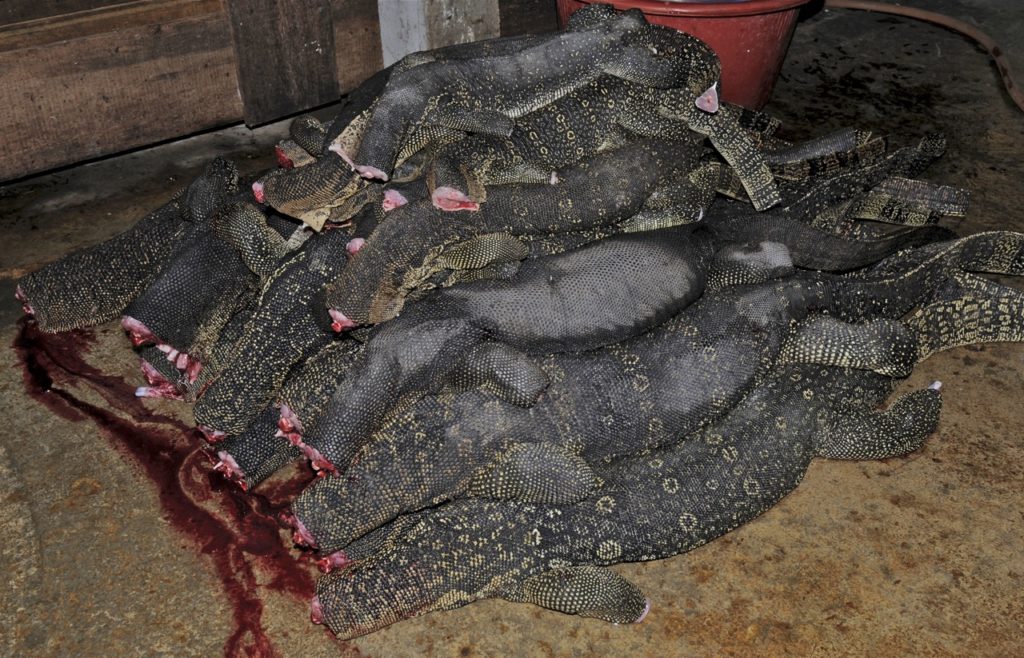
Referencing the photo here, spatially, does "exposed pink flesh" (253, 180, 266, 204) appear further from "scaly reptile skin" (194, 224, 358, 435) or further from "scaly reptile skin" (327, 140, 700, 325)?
"scaly reptile skin" (327, 140, 700, 325)

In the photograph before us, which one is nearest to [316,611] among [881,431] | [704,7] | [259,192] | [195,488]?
[195,488]

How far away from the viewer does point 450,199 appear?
3.88 metres

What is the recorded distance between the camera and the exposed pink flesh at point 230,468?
3.83 m

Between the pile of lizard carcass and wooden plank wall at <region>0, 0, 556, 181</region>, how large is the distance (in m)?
1.63

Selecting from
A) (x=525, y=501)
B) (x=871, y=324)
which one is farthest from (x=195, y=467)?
(x=871, y=324)

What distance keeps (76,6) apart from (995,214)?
6.17m

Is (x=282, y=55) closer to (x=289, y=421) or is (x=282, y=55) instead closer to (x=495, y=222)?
(x=495, y=222)

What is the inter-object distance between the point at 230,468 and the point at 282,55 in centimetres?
354

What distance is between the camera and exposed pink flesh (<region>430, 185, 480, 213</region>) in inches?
152

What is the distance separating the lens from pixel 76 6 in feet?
20.4

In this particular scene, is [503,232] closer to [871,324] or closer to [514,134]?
[514,134]

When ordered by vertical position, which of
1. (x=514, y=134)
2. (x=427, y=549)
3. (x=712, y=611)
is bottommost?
(x=712, y=611)

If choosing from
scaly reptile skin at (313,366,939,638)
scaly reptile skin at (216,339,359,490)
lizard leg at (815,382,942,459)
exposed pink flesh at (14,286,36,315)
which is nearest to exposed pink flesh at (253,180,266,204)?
scaly reptile skin at (216,339,359,490)

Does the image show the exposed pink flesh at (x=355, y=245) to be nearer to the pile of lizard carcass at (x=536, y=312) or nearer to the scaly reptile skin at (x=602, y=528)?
the pile of lizard carcass at (x=536, y=312)
